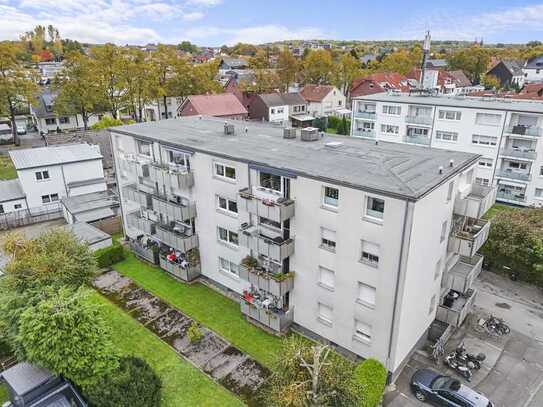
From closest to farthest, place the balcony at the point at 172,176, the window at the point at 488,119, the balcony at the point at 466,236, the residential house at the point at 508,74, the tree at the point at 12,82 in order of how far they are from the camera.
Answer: the balcony at the point at 466,236 → the balcony at the point at 172,176 → the window at the point at 488,119 → the tree at the point at 12,82 → the residential house at the point at 508,74

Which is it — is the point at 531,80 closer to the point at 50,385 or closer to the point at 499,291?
the point at 499,291

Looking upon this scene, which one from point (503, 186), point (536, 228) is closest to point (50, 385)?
point (536, 228)

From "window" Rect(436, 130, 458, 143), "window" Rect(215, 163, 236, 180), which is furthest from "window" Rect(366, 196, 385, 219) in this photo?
"window" Rect(436, 130, 458, 143)

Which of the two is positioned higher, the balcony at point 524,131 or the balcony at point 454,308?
the balcony at point 524,131

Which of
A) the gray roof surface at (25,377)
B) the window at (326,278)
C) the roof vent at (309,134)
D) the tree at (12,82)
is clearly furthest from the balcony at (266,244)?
the tree at (12,82)

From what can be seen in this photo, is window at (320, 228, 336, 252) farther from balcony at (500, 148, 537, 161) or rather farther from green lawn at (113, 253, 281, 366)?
balcony at (500, 148, 537, 161)

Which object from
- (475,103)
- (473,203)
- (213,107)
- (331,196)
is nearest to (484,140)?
(475,103)

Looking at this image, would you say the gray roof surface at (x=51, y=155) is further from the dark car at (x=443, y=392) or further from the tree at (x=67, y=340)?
the dark car at (x=443, y=392)
